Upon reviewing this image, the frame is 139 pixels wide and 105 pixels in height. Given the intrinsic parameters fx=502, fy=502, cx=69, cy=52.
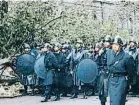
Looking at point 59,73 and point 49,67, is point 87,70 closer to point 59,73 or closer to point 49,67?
point 59,73

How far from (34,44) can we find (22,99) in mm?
3151

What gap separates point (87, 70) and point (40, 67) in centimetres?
160

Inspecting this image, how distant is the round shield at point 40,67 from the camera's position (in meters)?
16.8

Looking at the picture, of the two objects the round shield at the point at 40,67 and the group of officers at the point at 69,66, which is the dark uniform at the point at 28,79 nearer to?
the group of officers at the point at 69,66

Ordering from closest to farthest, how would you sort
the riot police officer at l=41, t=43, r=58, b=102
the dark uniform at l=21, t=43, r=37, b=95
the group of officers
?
the group of officers → the riot police officer at l=41, t=43, r=58, b=102 → the dark uniform at l=21, t=43, r=37, b=95

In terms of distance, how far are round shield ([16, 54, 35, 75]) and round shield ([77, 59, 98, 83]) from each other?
70.5 inches

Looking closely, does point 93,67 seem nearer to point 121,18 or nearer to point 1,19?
point 1,19

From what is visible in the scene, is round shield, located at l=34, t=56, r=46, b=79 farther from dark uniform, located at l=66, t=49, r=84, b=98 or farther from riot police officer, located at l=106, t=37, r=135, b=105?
riot police officer, located at l=106, t=37, r=135, b=105

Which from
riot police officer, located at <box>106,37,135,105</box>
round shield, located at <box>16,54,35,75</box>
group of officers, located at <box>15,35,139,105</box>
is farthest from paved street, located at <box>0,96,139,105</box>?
riot police officer, located at <box>106,37,135,105</box>

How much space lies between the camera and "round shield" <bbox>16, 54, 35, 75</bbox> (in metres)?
17.3

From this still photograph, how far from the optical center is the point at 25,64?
56.9ft

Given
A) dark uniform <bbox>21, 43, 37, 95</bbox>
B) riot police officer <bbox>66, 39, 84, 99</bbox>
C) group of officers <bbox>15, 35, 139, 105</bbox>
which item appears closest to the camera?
group of officers <bbox>15, 35, 139, 105</bbox>

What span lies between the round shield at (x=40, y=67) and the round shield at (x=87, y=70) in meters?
1.18

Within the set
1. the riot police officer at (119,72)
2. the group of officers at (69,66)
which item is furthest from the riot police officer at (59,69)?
the riot police officer at (119,72)
